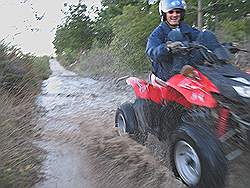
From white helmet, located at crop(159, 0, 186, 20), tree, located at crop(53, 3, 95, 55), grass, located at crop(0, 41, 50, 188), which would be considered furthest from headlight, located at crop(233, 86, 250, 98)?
tree, located at crop(53, 3, 95, 55)

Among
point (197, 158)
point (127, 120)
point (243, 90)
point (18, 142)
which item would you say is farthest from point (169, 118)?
point (18, 142)

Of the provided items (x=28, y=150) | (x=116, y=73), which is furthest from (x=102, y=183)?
(x=116, y=73)

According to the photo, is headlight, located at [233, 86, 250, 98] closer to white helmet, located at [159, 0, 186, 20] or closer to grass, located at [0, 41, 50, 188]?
white helmet, located at [159, 0, 186, 20]

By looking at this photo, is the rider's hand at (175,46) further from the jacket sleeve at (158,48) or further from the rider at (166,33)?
the rider at (166,33)

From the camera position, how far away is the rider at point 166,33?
4.80 meters

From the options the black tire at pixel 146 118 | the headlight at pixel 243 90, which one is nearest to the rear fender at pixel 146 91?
the black tire at pixel 146 118

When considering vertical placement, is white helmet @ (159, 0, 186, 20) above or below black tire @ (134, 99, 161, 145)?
above

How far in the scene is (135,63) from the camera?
1520cm

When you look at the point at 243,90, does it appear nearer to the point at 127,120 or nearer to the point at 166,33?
the point at 166,33

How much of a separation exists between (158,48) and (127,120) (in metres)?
1.42

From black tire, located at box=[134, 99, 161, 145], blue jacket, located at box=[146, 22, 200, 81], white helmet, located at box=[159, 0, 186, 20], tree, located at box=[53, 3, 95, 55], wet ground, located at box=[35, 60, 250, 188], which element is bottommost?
tree, located at box=[53, 3, 95, 55]

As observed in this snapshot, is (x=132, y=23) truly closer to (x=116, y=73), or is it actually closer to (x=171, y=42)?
(x=116, y=73)

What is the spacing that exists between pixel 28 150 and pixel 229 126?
243 centimetres

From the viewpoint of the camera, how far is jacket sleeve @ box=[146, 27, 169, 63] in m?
4.57
